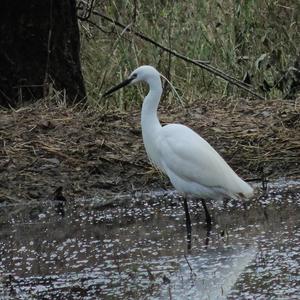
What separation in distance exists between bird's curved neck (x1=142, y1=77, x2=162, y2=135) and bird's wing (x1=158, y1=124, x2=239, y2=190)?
0.17 meters

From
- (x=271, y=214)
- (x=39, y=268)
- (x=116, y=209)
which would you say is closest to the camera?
(x=39, y=268)

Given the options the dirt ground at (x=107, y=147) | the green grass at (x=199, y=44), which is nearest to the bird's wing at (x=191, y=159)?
the dirt ground at (x=107, y=147)

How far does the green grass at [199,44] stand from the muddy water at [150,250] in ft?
9.27

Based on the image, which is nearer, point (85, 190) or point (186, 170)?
point (186, 170)

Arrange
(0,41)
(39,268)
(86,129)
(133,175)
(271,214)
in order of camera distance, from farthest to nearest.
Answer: (0,41) < (86,129) < (133,175) < (271,214) < (39,268)

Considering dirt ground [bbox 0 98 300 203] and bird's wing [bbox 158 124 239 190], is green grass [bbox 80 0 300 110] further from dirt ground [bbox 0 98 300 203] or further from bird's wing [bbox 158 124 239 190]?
bird's wing [bbox 158 124 239 190]

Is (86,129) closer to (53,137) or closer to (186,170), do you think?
(53,137)

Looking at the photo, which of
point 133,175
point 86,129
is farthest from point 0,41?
point 133,175

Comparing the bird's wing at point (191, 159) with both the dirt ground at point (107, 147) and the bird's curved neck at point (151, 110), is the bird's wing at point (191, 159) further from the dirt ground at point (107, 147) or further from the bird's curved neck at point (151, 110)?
the dirt ground at point (107, 147)

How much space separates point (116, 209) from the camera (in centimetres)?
689

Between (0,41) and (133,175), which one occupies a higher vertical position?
(0,41)

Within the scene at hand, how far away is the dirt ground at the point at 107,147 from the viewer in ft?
24.1

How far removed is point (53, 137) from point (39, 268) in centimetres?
249

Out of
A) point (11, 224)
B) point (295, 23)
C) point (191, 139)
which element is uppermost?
point (295, 23)
